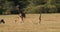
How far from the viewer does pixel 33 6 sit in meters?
45.2

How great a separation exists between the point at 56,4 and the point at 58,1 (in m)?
1.41

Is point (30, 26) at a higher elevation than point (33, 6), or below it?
higher

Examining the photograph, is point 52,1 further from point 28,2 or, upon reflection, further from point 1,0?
point 1,0

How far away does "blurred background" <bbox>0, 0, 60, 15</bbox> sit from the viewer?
42.2m

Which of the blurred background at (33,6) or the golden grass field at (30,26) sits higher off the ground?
the golden grass field at (30,26)

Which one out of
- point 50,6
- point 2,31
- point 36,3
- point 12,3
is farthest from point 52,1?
point 2,31

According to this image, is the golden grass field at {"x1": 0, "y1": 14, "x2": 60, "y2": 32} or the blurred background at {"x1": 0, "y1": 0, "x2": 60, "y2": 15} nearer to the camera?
the golden grass field at {"x1": 0, "y1": 14, "x2": 60, "y2": 32}

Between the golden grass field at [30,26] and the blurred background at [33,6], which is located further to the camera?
the blurred background at [33,6]

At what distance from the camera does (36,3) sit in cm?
4606

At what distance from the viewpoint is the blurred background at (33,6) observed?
42250mm

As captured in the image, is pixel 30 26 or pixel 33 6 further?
pixel 33 6

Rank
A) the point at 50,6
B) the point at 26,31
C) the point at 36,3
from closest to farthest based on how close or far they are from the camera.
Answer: the point at 26,31 < the point at 50,6 < the point at 36,3

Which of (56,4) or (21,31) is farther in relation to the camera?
(56,4)

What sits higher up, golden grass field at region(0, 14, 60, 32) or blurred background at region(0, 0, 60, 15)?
golden grass field at region(0, 14, 60, 32)
